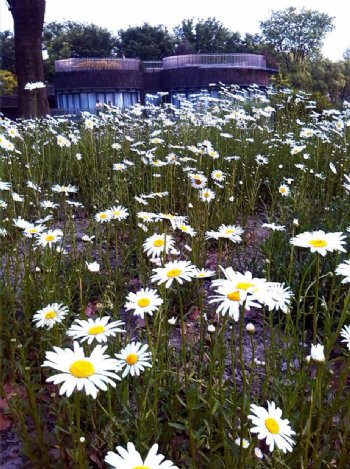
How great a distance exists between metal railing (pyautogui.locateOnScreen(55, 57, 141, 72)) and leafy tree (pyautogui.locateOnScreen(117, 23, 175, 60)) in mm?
20533

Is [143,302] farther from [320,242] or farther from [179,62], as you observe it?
[179,62]

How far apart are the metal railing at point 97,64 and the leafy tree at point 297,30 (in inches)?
1285

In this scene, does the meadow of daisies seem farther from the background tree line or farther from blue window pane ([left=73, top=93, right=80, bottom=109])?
the background tree line

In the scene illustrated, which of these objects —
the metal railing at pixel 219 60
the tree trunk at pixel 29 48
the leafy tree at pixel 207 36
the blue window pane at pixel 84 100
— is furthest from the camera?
the leafy tree at pixel 207 36

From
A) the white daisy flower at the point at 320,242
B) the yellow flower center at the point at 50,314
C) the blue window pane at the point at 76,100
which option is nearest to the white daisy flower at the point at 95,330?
the yellow flower center at the point at 50,314

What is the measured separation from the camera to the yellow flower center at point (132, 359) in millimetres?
1218

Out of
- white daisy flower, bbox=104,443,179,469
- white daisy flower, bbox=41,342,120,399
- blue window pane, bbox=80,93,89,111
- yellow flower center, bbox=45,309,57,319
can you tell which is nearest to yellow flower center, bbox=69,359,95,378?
white daisy flower, bbox=41,342,120,399

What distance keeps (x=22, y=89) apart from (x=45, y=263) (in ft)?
20.9

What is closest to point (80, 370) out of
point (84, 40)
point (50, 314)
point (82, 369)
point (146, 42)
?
point (82, 369)

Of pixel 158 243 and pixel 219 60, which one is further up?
pixel 219 60

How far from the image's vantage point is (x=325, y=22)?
44.6 meters

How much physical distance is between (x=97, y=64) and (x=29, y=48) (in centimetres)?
762

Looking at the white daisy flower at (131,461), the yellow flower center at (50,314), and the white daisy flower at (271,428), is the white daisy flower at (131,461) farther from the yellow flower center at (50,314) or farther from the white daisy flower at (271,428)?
the yellow flower center at (50,314)

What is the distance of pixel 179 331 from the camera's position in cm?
217
